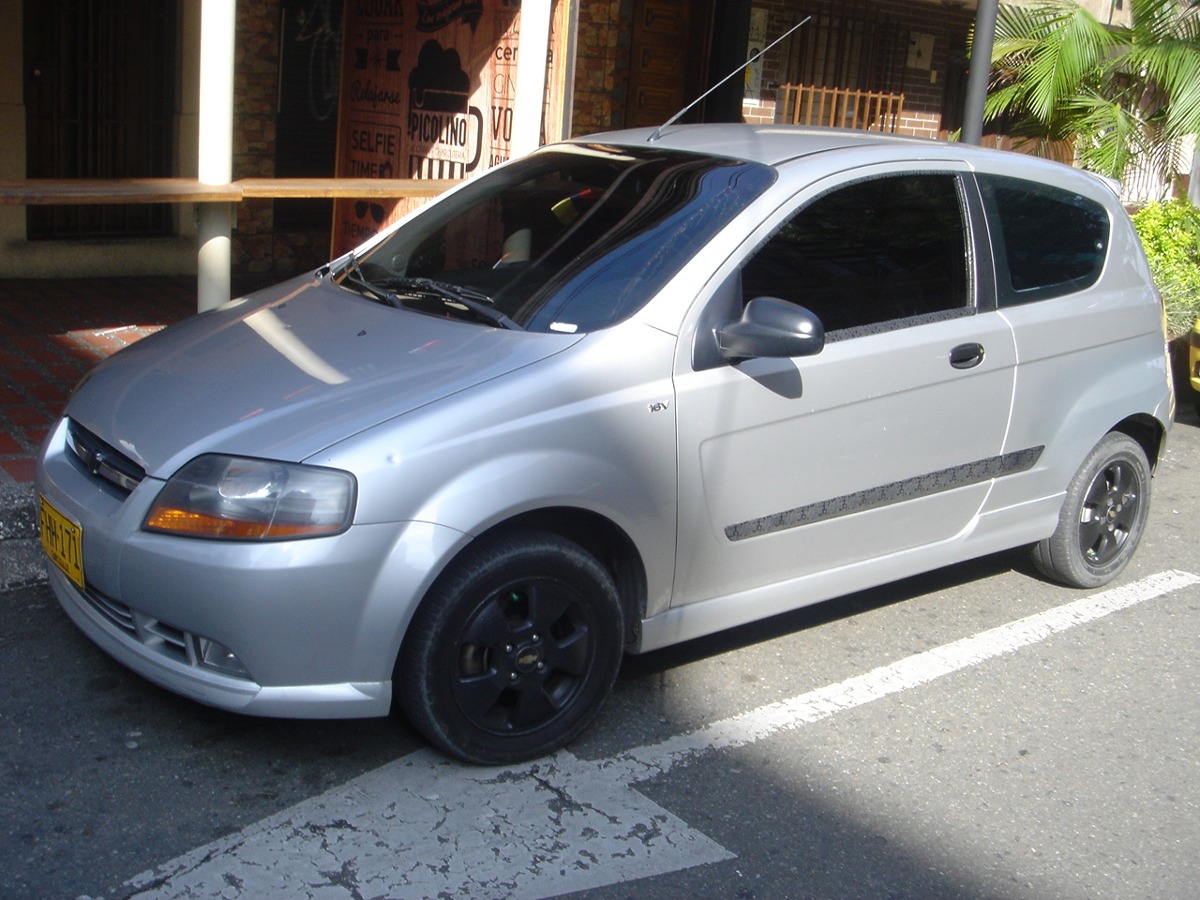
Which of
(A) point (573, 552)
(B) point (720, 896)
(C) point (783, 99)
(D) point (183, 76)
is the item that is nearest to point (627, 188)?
(A) point (573, 552)

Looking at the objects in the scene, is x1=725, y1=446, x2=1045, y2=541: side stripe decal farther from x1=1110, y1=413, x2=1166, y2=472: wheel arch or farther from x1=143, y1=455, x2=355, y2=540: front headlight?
x1=143, y1=455, x2=355, y2=540: front headlight

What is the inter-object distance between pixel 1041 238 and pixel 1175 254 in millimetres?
6022

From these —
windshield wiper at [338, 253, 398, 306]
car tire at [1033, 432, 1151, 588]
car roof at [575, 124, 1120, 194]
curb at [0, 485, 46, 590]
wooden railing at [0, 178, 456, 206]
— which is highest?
car roof at [575, 124, 1120, 194]

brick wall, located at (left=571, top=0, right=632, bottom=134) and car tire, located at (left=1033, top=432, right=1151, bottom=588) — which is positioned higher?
brick wall, located at (left=571, top=0, right=632, bottom=134)

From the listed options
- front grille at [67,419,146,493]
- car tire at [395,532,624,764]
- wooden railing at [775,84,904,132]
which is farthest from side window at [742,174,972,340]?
wooden railing at [775,84,904,132]

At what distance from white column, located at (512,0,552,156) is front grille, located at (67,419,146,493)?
412cm

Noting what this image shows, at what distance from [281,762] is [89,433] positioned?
3.52 ft

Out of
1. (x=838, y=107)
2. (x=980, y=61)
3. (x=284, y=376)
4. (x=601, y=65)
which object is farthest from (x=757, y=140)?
(x=838, y=107)

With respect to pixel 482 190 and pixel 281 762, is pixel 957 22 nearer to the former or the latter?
pixel 482 190

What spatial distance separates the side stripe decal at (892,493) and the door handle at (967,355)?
35 cm

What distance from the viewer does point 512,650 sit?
3.55 metres

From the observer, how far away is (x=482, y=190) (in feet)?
15.8

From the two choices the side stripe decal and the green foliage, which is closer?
the side stripe decal

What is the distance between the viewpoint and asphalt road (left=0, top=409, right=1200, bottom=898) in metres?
3.20
